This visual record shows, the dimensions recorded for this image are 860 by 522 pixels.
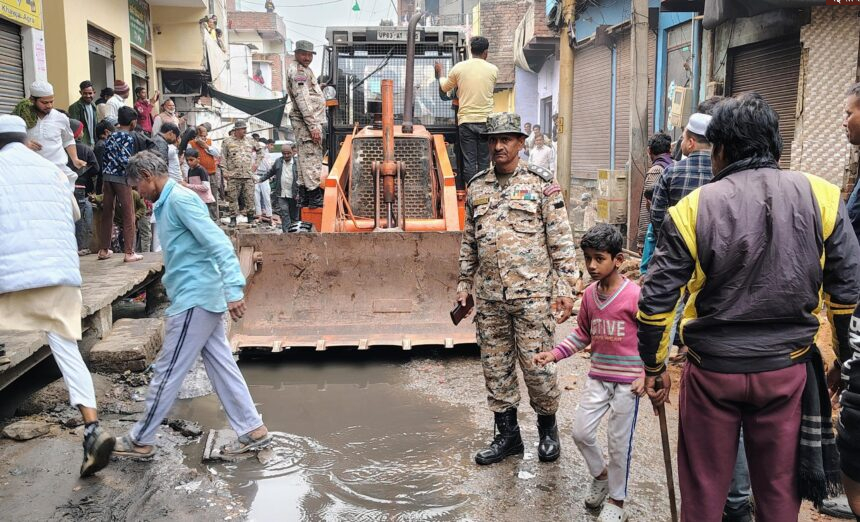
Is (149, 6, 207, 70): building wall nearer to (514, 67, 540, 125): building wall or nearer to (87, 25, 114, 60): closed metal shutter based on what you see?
(87, 25, 114, 60): closed metal shutter

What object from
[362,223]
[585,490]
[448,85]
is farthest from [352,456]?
[448,85]

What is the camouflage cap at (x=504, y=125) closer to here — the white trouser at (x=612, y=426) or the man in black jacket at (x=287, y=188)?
the white trouser at (x=612, y=426)

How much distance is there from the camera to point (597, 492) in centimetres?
368

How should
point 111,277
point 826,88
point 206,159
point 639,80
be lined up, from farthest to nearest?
point 206,159 < point 639,80 < point 826,88 < point 111,277

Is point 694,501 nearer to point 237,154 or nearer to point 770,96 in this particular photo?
point 770,96

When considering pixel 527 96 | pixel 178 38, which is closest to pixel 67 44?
pixel 178 38

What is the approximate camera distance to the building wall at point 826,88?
25.4ft

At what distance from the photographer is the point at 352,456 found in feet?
14.6

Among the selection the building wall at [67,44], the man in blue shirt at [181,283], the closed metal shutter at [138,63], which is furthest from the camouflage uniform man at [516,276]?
the closed metal shutter at [138,63]

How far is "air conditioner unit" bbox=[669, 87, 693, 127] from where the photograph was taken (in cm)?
1088

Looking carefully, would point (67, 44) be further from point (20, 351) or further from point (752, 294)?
point (752, 294)

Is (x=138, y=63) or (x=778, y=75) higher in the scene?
(x=138, y=63)

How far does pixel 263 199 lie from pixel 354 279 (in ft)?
36.7

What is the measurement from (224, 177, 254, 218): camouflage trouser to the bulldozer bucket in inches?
356
